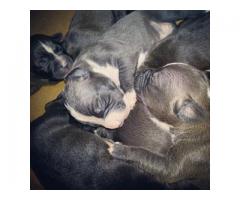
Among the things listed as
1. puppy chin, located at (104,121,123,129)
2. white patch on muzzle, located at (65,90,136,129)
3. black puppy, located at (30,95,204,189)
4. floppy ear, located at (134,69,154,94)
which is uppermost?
floppy ear, located at (134,69,154,94)

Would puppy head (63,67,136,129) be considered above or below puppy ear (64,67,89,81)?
below

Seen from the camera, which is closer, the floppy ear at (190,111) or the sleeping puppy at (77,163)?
the floppy ear at (190,111)

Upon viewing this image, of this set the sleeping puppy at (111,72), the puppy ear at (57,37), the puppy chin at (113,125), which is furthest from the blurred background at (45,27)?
the puppy chin at (113,125)

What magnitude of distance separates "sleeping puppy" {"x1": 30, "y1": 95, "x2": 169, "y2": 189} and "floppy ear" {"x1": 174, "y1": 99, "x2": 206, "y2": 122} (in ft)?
1.49

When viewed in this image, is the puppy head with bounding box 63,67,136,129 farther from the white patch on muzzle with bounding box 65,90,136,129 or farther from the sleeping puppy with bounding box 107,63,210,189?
the sleeping puppy with bounding box 107,63,210,189

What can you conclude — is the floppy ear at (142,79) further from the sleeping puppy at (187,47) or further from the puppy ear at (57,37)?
the puppy ear at (57,37)

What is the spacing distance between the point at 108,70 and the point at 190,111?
1.95ft

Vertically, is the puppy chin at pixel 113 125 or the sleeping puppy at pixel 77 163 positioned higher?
the puppy chin at pixel 113 125

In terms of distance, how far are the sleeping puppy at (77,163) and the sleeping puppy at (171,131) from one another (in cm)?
9

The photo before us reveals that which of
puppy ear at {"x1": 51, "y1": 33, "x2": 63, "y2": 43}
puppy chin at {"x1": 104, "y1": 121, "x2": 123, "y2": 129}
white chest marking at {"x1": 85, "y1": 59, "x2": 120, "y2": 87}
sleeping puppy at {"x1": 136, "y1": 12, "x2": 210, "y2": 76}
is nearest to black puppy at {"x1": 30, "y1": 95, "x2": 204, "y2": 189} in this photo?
puppy chin at {"x1": 104, "y1": 121, "x2": 123, "y2": 129}

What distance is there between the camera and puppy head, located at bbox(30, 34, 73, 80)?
2.02m

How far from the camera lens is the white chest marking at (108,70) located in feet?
6.60

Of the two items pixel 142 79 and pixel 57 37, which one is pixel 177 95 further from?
pixel 57 37
